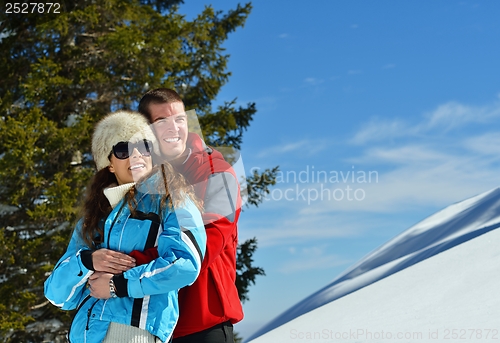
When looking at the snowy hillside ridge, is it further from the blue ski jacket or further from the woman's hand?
the woman's hand

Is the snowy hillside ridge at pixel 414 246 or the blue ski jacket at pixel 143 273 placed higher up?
the snowy hillside ridge at pixel 414 246

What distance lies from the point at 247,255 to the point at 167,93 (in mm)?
8145

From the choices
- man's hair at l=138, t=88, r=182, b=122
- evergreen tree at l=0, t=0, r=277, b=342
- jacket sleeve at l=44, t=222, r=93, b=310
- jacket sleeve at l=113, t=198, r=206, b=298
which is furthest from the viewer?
evergreen tree at l=0, t=0, r=277, b=342

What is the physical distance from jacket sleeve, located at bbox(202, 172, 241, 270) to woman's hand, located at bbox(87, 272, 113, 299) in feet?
1.39

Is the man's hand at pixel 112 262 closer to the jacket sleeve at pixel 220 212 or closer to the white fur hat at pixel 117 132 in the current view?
the jacket sleeve at pixel 220 212

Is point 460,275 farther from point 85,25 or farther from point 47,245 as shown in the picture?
point 85,25

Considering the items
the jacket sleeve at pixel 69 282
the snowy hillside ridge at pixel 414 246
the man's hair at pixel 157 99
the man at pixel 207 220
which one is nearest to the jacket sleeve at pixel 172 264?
the man at pixel 207 220

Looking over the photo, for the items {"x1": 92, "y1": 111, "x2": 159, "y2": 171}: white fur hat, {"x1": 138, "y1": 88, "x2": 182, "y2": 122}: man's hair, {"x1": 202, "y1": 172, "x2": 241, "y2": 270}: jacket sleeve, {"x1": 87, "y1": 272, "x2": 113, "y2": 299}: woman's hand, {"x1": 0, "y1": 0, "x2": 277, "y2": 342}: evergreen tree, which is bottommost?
{"x1": 87, "y1": 272, "x2": 113, "y2": 299}: woman's hand

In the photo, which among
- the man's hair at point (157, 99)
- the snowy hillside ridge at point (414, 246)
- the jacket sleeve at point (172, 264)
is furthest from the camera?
the snowy hillside ridge at point (414, 246)

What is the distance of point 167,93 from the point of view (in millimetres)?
2670

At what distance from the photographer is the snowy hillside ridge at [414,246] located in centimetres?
987

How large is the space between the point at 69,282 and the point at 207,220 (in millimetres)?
680

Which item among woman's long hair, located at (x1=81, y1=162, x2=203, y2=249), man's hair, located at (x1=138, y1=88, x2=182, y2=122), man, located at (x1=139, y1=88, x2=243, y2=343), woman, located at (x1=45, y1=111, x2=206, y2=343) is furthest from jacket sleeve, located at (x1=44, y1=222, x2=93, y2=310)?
man's hair, located at (x1=138, y1=88, x2=182, y2=122)

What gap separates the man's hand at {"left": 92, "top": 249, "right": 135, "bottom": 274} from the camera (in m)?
2.19
